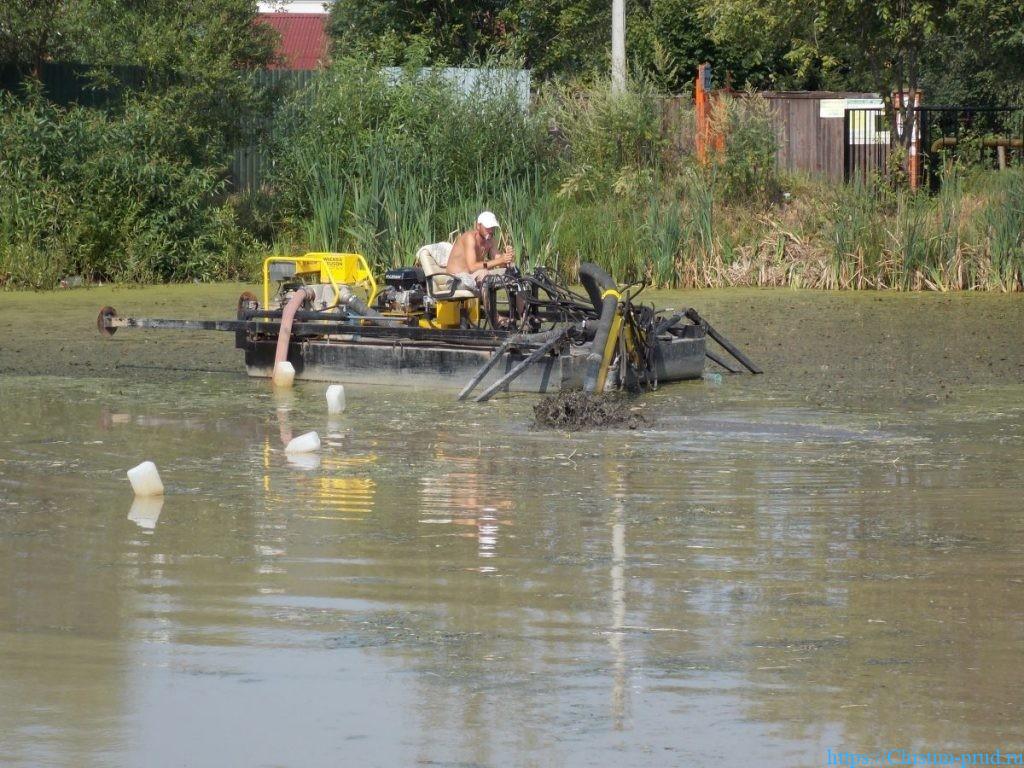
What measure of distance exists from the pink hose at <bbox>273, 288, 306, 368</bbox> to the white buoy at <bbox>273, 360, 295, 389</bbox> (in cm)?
7

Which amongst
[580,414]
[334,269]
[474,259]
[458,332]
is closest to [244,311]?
[334,269]

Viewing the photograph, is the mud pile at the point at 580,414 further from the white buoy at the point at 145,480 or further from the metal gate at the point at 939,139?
the metal gate at the point at 939,139

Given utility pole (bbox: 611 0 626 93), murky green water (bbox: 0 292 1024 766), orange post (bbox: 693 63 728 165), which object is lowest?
murky green water (bbox: 0 292 1024 766)

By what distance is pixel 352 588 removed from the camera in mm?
6238

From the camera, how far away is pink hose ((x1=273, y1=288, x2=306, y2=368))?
12.7m

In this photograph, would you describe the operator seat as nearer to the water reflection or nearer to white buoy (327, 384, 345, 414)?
white buoy (327, 384, 345, 414)

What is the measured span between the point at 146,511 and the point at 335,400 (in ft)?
11.3

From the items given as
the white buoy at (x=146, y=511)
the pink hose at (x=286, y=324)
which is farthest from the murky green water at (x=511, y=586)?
the pink hose at (x=286, y=324)

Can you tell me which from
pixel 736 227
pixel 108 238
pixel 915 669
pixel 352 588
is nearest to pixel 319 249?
pixel 108 238

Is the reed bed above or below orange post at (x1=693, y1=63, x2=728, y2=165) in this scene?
below

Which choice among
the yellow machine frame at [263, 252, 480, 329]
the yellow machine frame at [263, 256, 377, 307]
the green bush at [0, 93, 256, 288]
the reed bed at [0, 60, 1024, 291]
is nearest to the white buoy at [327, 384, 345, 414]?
the yellow machine frame at [263, 252, 480, 329]

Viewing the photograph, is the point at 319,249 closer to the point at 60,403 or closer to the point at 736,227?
the point at 736,227

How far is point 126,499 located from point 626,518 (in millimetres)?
2446

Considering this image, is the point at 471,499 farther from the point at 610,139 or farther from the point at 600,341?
the point at 610,139
